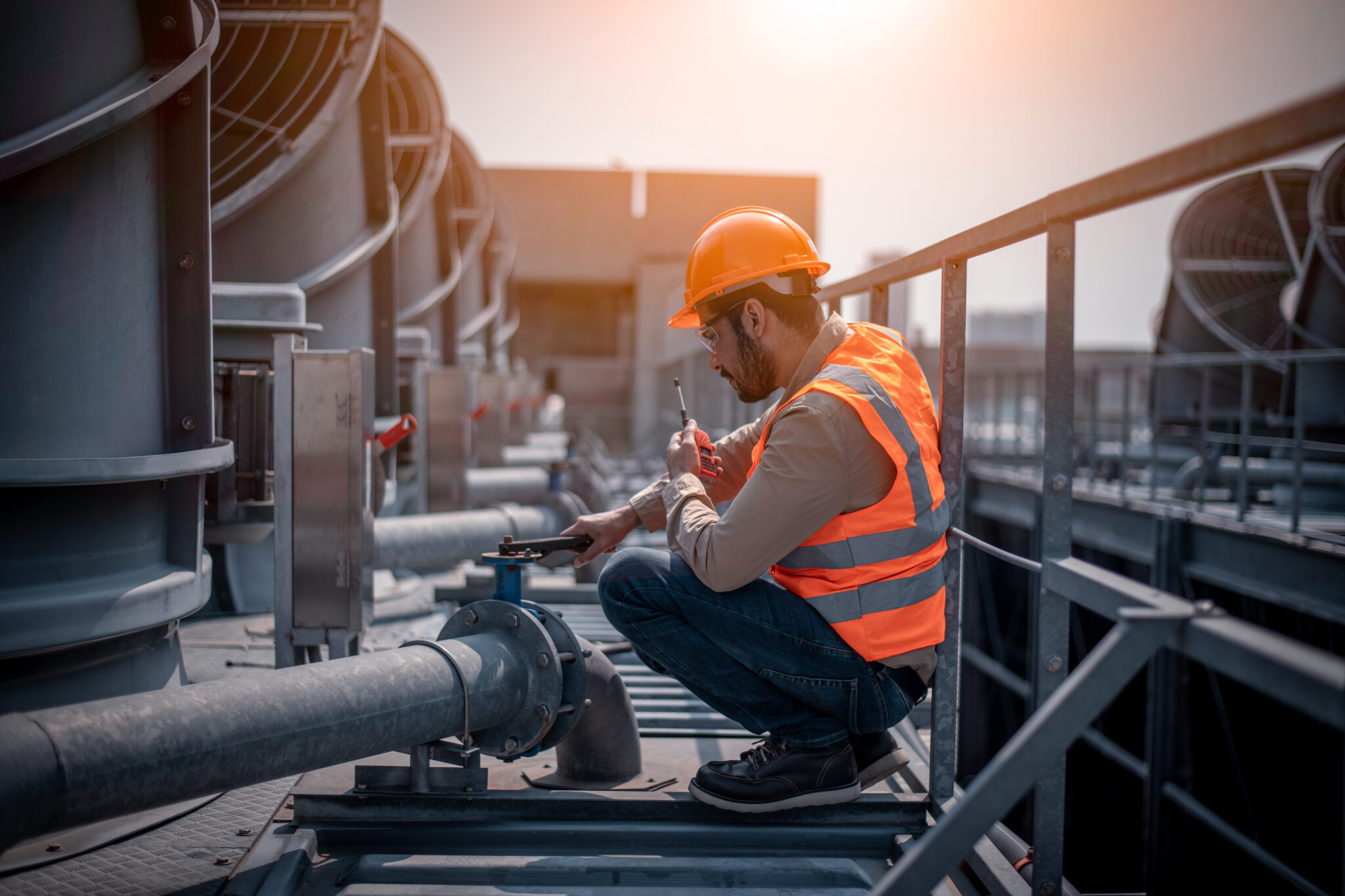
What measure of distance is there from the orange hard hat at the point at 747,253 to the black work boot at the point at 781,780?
108 cm

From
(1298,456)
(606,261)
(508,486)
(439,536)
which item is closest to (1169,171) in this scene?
(439,536)

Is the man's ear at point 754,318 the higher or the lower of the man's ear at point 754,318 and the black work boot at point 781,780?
the higher

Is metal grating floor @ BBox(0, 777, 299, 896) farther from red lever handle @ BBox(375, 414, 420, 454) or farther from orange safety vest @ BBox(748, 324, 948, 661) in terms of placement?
orange safety vest @ BBox(748, 324, 948, 661)

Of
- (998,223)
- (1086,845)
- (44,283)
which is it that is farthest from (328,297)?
(1086,845)

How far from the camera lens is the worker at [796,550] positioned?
1.83 meters

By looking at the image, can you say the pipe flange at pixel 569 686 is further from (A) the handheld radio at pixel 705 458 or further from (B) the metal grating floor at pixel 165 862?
(B) the metal grating floor at pixel 165 862

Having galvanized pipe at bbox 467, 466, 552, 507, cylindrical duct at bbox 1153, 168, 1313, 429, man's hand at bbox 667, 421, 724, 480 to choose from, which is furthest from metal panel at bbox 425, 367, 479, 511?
cylindrical duct at bbox 1153, 168, 1313, 429

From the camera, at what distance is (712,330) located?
2258 mm

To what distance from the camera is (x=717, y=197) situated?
2311cm

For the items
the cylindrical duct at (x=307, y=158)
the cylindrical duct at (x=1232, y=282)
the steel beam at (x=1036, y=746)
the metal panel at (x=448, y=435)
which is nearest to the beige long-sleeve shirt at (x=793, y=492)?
the steel beam at (x=1036, y=746)

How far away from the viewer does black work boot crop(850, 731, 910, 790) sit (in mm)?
2164

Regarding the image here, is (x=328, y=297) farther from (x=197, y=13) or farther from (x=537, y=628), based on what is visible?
(x=537, y=628)

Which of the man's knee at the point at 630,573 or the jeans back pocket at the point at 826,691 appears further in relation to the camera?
the man's knee at the point at 630,573

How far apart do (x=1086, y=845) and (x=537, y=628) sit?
9.33 metres
